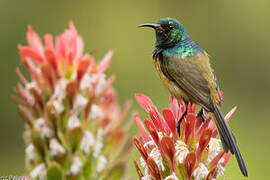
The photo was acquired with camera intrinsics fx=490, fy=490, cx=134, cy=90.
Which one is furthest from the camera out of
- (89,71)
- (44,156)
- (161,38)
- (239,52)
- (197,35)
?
(239,52)

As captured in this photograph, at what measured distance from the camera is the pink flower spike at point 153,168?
184 cm

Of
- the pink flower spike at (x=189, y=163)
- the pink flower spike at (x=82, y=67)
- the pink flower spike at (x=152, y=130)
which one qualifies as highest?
the pink flower spike at (x=82, y=67)

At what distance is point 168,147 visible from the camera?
188 cm

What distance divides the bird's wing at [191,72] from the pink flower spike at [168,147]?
89 cm

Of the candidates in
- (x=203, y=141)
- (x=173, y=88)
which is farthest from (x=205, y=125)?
(x=173, y=88)

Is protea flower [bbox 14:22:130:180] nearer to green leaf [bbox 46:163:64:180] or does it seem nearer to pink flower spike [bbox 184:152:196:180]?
green leaf [bbox 46:163:64:180]

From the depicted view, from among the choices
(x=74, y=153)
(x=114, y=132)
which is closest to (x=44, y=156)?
(x=74, y=153)

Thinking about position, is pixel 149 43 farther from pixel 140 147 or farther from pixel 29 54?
pixel 140 147

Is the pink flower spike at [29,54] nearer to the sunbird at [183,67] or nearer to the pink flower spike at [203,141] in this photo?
the sunbird at [183,67]

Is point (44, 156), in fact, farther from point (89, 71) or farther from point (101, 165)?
point (89, 71)

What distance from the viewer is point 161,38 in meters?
3.01

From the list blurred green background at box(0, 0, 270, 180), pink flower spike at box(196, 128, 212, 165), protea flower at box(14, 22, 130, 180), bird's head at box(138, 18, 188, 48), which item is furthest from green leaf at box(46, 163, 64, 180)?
blurred green background at box(0, 0, 270, 180)

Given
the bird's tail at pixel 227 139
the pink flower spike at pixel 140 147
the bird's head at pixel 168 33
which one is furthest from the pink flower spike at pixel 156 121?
the bird's head at pixel 168 33

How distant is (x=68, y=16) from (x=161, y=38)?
5.78 m
